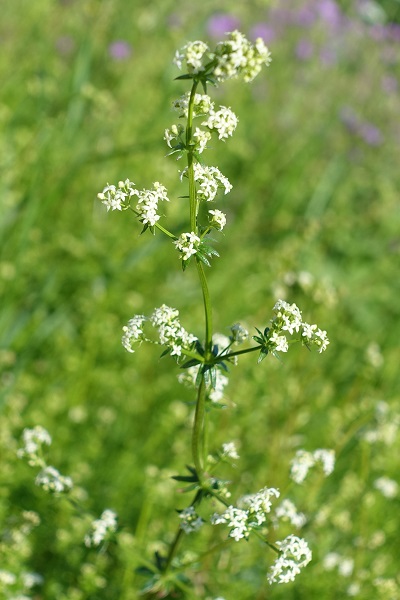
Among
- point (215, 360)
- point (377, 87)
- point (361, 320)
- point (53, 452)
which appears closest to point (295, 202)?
point (361, 320)

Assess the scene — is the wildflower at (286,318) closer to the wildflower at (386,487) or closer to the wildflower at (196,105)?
the wildflower at (196,105)

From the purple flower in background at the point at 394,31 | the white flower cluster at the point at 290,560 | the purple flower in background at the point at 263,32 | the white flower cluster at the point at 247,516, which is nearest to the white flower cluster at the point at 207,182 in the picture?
the white flower cluster at the point at 247,516

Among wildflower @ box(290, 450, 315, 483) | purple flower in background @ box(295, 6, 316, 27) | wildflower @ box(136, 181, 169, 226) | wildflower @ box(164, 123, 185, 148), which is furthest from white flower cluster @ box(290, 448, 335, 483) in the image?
purple flower in background @ box(295, 6, 316, 27)

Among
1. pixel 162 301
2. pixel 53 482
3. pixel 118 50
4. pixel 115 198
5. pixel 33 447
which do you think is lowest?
pixel 53 482

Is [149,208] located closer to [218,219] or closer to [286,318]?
[218,219]

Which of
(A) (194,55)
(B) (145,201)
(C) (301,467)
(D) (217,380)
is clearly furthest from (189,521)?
(A) (194,55)

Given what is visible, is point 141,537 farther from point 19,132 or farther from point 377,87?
point 377,87
